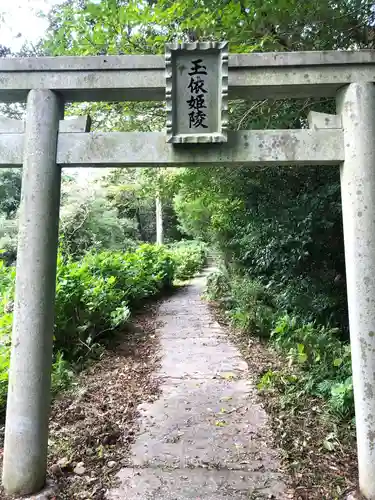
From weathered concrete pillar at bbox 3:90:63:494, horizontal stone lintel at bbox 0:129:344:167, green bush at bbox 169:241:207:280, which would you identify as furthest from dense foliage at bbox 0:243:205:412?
green bush at bbox 169:241:207:280

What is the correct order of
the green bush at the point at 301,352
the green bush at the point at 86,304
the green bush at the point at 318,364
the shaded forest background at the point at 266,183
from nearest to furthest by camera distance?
the green bush at the point at 318,364 → the shaded forest background at the point at 266,183 → the green bush at the point at 301,352 → the green bush at the point at 86,304

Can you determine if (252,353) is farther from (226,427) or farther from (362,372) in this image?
(362,372)

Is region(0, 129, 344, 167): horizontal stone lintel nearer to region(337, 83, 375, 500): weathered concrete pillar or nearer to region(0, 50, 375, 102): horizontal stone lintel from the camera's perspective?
region(337, 83, 375, 500): weathered concrete pillar

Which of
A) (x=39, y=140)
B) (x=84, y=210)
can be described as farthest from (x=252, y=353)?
(x=84, y=210)

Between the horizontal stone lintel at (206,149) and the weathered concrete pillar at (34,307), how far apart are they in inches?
6.8

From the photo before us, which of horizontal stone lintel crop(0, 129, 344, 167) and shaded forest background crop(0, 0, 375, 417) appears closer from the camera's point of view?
horizontal stone lintel crop(0, 129, 344, 167)

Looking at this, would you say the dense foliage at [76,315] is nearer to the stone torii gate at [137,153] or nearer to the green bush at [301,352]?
the stone torii gate at [137,153]

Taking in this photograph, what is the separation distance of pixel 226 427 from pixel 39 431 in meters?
1.77

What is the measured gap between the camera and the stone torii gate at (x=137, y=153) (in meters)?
2.60

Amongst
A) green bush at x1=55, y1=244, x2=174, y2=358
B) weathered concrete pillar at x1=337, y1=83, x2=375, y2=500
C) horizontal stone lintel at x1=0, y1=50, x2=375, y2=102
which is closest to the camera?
weathered concrete pillar at x1=337, y1=83, x2=375, y2=500

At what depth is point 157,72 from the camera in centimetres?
275

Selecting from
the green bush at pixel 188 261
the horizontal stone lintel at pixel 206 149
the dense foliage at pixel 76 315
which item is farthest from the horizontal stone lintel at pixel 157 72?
the green bush at pixel 188 261

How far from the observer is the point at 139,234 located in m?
23.1

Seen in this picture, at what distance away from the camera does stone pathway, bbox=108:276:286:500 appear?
273cm
